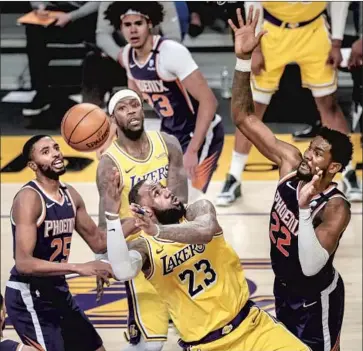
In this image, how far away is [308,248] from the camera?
4.27 m

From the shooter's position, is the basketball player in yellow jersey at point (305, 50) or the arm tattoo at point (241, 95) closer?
the arm tattoo at point (241, 95)

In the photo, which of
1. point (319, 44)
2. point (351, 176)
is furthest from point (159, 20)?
point (351, 176)

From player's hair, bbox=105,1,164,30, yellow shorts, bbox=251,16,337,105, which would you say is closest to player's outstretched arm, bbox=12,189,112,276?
player's hair, bbox=105,1,164,30

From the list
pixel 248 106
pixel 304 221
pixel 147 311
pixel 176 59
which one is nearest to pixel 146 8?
pixel 176 59

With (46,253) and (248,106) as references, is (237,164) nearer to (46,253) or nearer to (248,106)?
(248,106)

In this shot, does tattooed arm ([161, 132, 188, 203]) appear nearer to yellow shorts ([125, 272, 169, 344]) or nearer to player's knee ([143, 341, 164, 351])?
yellow shorts ([125, 272, 169, 344])

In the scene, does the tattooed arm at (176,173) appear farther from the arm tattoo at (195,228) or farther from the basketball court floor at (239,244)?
the basketball court floor at (239,244)

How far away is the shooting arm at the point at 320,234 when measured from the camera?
4.25 m

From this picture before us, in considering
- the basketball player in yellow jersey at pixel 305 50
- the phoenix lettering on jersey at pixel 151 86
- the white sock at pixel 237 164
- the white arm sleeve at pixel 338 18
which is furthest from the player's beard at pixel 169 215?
the white sock at pixel 237 164

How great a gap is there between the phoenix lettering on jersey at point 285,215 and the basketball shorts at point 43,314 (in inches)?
45.2

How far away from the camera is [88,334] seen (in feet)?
16.9

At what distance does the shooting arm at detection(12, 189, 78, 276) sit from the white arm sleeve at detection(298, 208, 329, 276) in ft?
3.47

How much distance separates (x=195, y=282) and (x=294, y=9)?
9.55ft

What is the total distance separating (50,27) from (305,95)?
2497 millimetres
